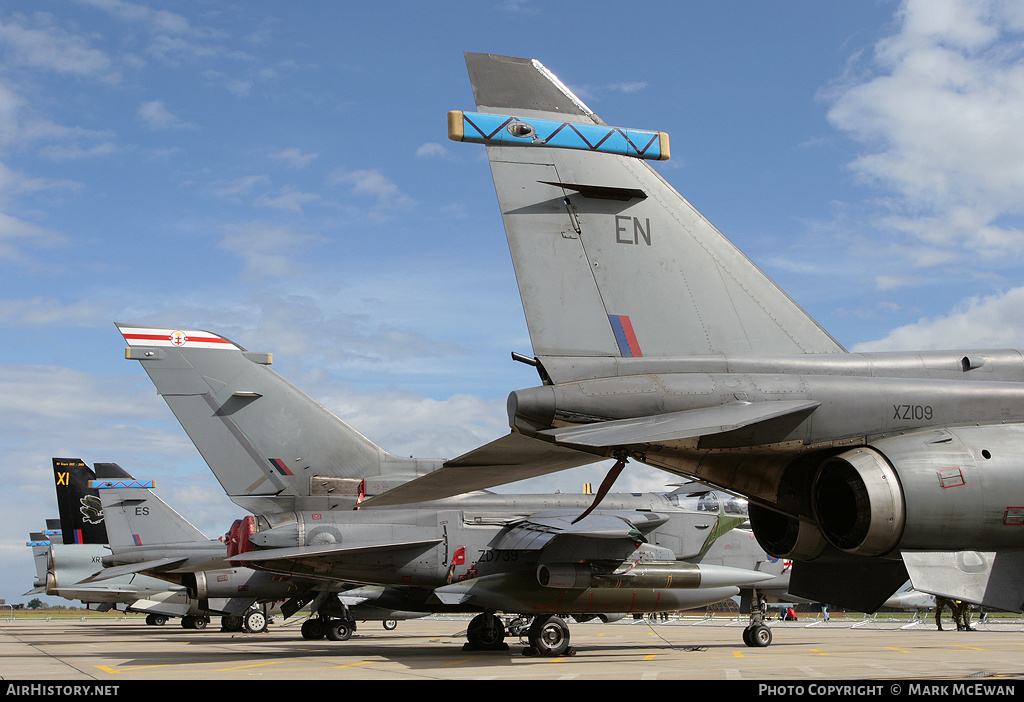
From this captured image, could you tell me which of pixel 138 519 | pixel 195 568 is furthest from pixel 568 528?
pixel 138 519

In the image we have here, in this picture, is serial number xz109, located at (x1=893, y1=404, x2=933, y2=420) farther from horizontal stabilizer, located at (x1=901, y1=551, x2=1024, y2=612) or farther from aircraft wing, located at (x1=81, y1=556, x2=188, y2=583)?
aircraft wing, located at (x1=81, y1=556, x2=188, y2=583)

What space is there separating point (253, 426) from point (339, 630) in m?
5.57

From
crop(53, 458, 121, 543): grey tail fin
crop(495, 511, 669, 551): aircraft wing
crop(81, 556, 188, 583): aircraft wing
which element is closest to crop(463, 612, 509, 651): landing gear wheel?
crop(495, 511, 669, 551): aircraft wing

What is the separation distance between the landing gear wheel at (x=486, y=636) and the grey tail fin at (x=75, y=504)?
1803 centimetres

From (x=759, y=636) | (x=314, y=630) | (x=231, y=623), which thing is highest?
(x=759, y=636)

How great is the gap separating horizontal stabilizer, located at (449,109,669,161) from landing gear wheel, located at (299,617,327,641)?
14161mm

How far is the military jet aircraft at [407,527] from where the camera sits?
12.7 meters

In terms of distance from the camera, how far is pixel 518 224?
6.43 metres

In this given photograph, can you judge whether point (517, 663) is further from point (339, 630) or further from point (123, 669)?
point (339, 630)

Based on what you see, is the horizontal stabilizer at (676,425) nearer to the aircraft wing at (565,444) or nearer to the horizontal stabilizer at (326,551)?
the aircraft wing at (565,444)

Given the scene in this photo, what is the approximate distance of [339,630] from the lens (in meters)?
17.5

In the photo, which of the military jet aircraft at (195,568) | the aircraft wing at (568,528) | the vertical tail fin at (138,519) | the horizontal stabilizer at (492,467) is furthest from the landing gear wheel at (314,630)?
the horizontal stabilizer at (492,467)

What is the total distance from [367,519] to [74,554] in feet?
57.3
